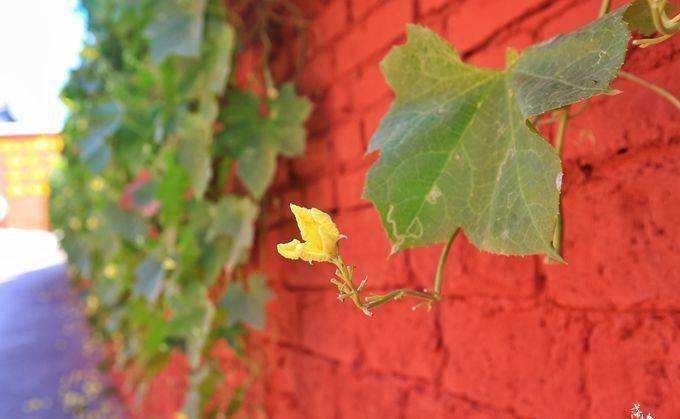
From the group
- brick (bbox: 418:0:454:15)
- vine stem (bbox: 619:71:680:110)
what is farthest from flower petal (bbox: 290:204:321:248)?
brick (bbox: 418:0:454:15)

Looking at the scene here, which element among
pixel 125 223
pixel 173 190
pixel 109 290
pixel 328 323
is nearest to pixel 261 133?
pixel 173 190

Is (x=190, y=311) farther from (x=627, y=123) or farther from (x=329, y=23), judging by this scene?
(x=627, y=123)

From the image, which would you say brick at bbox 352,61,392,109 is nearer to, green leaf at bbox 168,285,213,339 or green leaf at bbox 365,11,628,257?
green leaf at bbox 365,11,628,257

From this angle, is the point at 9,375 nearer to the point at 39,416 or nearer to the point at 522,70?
the point at 39,416

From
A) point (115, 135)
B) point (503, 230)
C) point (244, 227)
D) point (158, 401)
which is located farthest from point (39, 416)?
→ point (503, 230)

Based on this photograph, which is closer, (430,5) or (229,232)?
(430,5)
